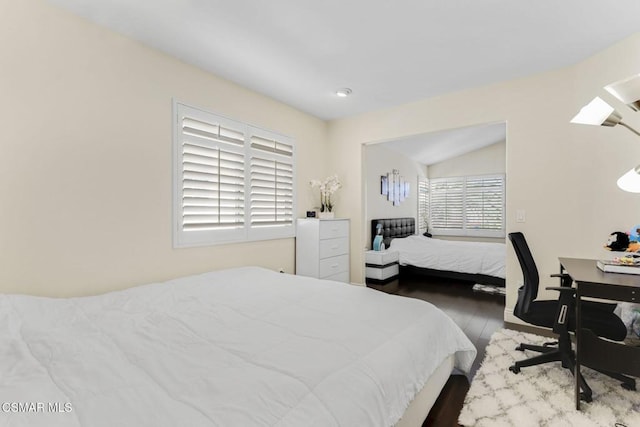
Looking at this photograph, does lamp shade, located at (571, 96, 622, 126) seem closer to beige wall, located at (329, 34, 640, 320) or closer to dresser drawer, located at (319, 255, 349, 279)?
beige wall, located at (329, 34, 640, 320)

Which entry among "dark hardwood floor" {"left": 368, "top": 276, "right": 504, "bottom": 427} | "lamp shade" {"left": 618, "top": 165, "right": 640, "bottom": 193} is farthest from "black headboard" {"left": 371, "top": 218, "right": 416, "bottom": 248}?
"lamp shade" {"left": 618, "top": 165, "right": 640, "bottom": 193}

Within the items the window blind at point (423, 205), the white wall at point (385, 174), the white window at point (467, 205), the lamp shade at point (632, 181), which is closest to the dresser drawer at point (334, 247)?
the white wall at point (385, 174)

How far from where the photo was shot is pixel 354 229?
4223mm

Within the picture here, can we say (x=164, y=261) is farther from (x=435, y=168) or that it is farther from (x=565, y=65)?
(x=435, y=168)

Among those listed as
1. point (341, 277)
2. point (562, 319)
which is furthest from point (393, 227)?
point (562, 319)

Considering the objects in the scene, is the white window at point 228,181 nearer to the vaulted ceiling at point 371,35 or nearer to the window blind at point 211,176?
the window blind at point 211,176

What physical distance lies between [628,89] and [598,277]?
108 cm

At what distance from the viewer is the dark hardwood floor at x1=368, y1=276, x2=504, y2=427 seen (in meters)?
1.74

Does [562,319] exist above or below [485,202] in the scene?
below

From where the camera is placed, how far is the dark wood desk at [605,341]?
1607 mm

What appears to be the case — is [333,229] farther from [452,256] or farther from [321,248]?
[452,256]

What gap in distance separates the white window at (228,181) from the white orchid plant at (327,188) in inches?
19.1

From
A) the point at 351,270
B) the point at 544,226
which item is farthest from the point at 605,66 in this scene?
the point at 351,270

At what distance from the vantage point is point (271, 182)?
3566mm
